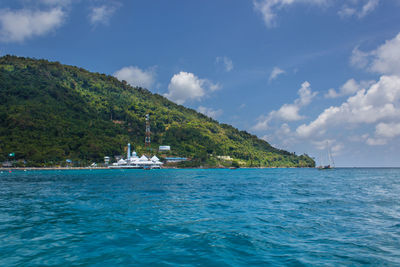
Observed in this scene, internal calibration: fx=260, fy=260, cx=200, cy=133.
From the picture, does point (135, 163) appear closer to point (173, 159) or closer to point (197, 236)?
point (173, 159)

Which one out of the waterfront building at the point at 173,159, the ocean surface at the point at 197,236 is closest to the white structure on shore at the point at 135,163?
the waterfront building at the point at 173,159

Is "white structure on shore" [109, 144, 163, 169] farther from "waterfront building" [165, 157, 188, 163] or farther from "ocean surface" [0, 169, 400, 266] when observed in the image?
"ocean surface" [0, 169, 400, 266]

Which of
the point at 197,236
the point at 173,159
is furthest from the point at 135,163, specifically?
the point at 197,236

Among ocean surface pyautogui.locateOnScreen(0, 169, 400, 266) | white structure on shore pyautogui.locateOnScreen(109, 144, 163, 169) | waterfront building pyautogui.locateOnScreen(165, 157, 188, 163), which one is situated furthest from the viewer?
waterfront building pyautogui.locateOnScreen(165, 157, 188, 163)

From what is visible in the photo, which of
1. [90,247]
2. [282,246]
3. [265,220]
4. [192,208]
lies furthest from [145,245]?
[192,208]

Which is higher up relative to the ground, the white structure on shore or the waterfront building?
the waterfront building

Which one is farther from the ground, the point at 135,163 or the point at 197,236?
the point at 135,163

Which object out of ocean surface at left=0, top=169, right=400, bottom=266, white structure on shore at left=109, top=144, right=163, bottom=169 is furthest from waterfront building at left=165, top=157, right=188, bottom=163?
ocean surface at left=0, top=169, right=400, bottom=266

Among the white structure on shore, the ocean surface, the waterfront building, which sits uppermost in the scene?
the waterfront building

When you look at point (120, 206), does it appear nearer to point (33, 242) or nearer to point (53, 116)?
point (33, 242)

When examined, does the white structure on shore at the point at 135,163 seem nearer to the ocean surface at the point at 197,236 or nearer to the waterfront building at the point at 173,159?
the waterfront building at the point at 173,159

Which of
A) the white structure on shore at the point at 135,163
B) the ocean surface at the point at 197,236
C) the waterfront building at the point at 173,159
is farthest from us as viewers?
the waterfront building at the point at 173,159

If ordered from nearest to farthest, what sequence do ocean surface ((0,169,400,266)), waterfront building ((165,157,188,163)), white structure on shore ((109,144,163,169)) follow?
ocean surface ((0,169,400,266))
white structure on shore ((109,144,163,169))
waterfront building ((165,157,188,163))

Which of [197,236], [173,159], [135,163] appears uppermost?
[173,159]
